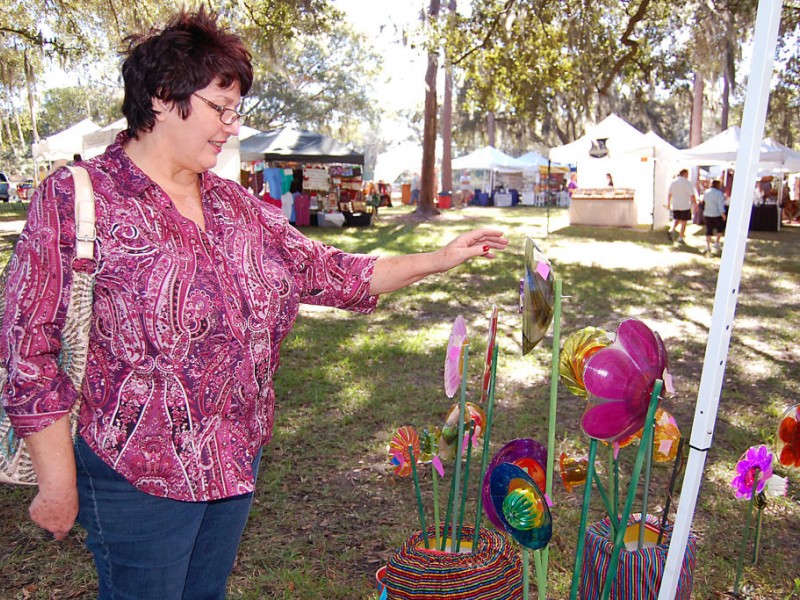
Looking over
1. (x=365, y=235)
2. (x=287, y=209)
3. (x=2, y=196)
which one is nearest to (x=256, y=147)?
(x=287, y=209)

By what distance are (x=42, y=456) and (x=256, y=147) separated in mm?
14247

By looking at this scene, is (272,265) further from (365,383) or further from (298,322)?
(298,322)

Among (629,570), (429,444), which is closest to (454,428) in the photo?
(429,444)

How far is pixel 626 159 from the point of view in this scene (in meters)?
17.9

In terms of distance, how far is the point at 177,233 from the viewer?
1.43 metres

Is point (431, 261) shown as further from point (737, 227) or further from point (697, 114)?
point (697, 114)

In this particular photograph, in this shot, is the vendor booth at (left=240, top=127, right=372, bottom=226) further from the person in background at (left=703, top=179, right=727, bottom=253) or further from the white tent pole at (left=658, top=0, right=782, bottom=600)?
the white tent pole at (left=658, top=0, right=782, bottom=600)

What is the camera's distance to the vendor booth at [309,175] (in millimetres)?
14906

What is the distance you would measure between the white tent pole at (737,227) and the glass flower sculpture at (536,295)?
0.40 m

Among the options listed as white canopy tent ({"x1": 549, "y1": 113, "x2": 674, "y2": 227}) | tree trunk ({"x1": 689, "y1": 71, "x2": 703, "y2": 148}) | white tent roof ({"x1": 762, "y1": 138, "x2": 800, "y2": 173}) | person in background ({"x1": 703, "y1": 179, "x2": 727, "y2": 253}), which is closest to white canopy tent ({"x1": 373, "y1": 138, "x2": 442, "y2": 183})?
tree trunk ({"x1": 689, "y1": 71, "x2": 703, "y2": 148})

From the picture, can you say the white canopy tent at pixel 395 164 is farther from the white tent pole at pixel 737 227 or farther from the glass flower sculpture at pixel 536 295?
the white tent pole at pixel 737 227

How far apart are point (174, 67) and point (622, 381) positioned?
1.14 metres

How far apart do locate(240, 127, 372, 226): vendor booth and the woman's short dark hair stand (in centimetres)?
1325

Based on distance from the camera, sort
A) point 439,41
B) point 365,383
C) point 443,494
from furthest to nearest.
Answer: point 439,41
point 365,383
point 443,494
